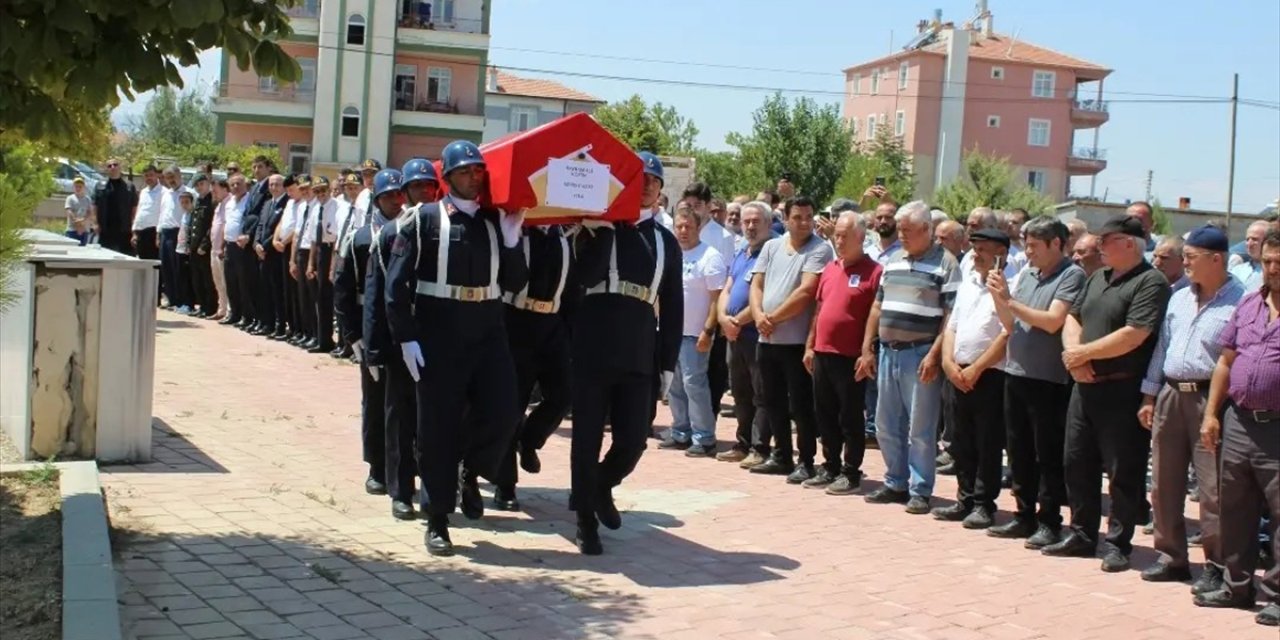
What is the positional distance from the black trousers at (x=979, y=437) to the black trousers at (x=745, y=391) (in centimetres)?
198

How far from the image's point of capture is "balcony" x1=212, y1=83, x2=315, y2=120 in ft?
204

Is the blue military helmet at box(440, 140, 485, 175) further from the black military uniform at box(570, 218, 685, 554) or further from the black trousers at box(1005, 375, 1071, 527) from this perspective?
the black trousers at box(1005, 375, 1071, 527)

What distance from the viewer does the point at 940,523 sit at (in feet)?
29.3

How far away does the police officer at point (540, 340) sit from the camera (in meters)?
8.21

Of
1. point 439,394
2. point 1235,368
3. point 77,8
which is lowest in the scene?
point 439,394

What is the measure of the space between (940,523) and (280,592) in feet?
14.3

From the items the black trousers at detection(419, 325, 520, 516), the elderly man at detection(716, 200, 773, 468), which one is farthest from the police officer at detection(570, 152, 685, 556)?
the elderly man at detection(716, 200, 773, 468)

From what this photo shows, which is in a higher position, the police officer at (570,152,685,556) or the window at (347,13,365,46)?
the window at (347,13,365,46)

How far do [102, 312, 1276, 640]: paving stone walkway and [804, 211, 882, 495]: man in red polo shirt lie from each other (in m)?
0.38

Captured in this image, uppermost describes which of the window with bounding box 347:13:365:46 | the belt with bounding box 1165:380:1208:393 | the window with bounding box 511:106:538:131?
the window with bounding box 347:13:365:46

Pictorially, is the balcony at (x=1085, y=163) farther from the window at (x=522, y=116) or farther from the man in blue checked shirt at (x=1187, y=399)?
the man in blue checked shirt at (x=1187, y=399)

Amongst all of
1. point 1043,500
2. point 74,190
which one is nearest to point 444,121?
point 74,190

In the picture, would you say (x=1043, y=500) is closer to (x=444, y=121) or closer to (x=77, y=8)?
(x=77, y=8)

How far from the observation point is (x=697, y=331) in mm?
11320
